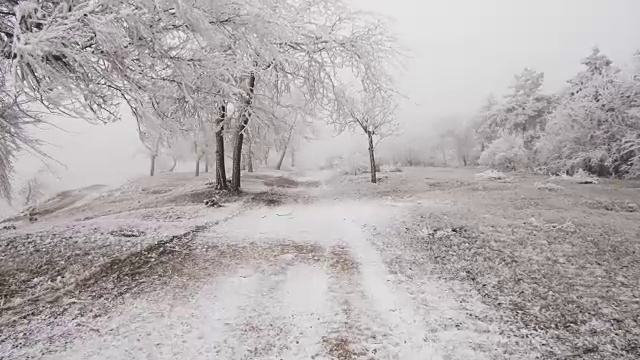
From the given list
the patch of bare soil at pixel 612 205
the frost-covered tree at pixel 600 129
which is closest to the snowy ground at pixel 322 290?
the patch of bare soil at pixel 612 205

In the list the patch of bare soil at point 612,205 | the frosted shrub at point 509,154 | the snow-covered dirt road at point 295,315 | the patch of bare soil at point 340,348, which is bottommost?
the patch of bare soil at point 340,348

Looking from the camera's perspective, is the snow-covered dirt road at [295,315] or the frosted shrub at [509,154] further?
the frosted shrub at [509,154]

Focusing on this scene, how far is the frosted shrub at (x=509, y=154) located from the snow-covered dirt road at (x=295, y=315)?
35367mm

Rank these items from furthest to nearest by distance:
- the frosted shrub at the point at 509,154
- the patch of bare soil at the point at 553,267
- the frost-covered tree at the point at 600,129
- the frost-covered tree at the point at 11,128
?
the frosted shrub at the point at 509,154
the frost-covered tree at the point at 600,129
the frost-covered tree at the point at 11,128
the patch of bare soil at the point at 553,267

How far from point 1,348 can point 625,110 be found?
2833 cm

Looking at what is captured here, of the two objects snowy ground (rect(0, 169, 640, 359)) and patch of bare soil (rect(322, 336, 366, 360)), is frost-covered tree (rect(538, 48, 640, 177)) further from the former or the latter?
patch of bare soil (rect(322, 336, 366, 360))

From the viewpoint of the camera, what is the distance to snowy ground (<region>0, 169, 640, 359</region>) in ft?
13.2

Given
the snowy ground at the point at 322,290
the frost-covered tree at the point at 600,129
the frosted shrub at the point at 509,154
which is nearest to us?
Result: the snowy ground at the point at 322,290

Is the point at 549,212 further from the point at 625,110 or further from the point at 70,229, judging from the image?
the point at 625,110

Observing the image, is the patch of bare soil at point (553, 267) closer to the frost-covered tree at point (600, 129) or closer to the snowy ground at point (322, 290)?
the snowy ground at point (322, 290)

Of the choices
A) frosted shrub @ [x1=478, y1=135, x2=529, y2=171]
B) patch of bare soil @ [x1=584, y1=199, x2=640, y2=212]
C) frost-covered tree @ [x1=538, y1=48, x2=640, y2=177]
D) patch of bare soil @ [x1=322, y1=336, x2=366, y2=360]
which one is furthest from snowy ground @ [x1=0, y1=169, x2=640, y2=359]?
frosted shrub @ [x1=478, y1=135, x2=529, y2=171]

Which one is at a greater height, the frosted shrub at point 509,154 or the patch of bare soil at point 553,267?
the frosted shrub at point 509,154

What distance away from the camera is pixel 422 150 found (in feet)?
242

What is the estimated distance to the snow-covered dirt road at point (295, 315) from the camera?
388 centimetres
